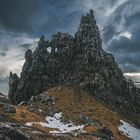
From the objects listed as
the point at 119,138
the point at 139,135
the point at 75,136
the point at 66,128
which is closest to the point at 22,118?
the point at 66,128

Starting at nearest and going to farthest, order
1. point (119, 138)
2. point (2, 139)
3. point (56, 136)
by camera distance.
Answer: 1. point (2, 139)
2. point (56, 136)
3. point (119, 138)

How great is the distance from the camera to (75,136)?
147 metres

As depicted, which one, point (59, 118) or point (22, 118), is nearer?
point (22, 118)

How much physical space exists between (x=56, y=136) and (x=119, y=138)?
144 feet

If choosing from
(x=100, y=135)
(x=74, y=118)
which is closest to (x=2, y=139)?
(x=100, y=135)

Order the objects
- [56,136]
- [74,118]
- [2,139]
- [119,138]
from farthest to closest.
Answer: [74,118] → [119,138] → [56,136] → [2,139]

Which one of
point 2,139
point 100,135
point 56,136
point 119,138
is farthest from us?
point 119,138

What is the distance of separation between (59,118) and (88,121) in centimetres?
1760

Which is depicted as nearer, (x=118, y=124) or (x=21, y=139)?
(x=21, y=139)

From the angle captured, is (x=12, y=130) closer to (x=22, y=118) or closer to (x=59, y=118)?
(x=22, y=118)

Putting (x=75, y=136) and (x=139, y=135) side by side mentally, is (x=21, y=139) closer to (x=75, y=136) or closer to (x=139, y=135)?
(x=75, y=136)

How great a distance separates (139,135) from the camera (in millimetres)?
188000

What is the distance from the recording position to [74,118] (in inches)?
7279

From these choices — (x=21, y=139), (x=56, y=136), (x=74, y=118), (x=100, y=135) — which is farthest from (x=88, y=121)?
(x=21, y=139)
